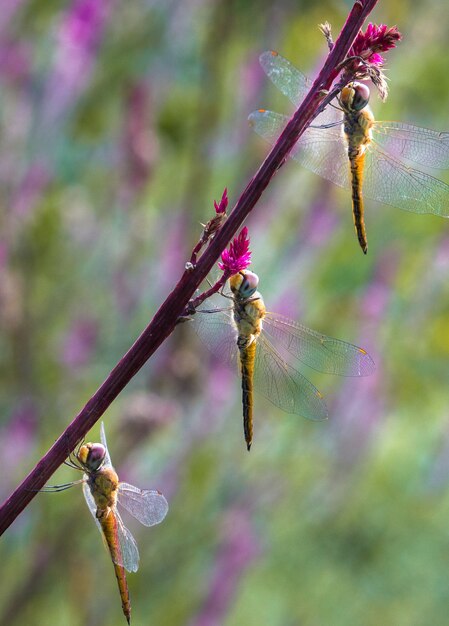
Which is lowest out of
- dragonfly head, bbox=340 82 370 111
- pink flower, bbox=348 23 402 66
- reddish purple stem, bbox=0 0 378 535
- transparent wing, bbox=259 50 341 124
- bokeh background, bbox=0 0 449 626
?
bokeh background, bbox=0 0 449 626

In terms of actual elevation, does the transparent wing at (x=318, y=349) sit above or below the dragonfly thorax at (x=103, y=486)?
above

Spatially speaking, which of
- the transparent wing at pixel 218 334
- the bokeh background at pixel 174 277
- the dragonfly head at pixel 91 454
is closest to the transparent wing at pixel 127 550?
the dragonfly head at pixel 91 454

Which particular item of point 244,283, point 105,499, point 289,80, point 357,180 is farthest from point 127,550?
point 289,80

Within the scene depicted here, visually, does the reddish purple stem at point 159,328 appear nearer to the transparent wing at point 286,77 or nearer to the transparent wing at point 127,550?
the transparent wing at point 127,550

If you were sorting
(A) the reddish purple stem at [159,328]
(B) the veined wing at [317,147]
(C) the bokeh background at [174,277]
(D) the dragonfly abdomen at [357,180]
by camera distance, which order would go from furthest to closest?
(C) the bokeh background at [174,277] → (B) the veined wing at [317,147] → (D) the dragonfly abdomen at [357,180] → (A) the reddish purple stem at [159,328]

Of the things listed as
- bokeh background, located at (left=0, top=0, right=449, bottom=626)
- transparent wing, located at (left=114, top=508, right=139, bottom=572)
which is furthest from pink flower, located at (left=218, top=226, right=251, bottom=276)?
bokeh background, located at (left=0, top=0, right=449, bottom=626)

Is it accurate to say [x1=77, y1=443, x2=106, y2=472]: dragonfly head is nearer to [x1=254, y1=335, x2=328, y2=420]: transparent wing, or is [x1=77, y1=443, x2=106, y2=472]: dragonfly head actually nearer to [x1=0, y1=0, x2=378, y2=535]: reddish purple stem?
[x1=0, y1=0, x2=378, y2=535]: reddish purple stem
